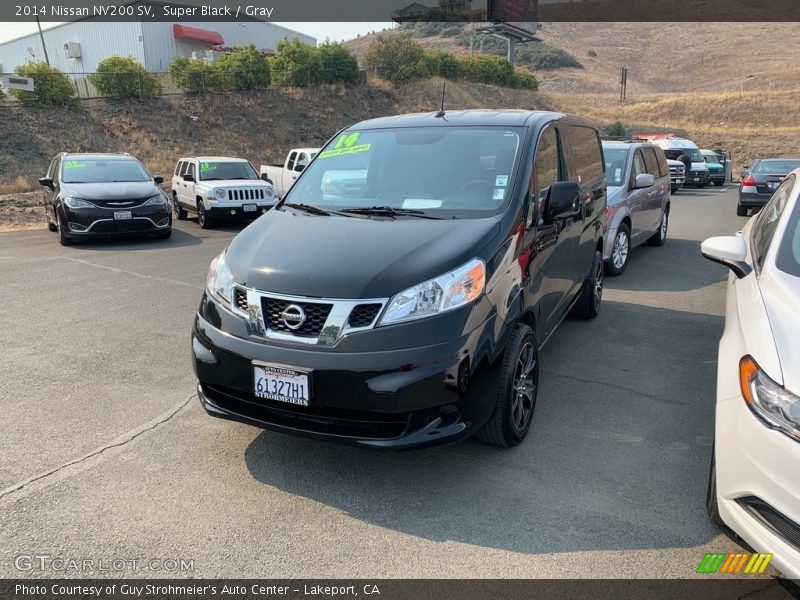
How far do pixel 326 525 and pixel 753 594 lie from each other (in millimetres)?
1912

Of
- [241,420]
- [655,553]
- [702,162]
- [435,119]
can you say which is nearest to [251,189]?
[435,119]

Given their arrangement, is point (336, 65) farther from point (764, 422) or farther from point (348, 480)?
A: point (764, 422)

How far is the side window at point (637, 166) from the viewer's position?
873 cm

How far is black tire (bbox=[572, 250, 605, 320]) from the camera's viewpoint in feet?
20.3

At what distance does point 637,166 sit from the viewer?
898 centimetres

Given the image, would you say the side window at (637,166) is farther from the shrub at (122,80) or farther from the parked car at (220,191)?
the shrub at (122,80)

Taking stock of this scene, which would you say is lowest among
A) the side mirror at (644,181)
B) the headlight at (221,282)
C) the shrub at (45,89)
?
the side mirror at (644,181)

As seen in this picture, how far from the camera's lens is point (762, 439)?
2.36 meters

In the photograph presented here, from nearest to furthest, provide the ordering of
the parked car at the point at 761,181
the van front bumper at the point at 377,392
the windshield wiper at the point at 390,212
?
the van front bumper at the point at 377,392, the windshield wiper at the point at 390,212, the parked car at the point at 761,181

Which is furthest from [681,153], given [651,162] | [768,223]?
[768,223]

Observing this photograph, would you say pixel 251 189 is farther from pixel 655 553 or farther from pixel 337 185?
pixel 655 553

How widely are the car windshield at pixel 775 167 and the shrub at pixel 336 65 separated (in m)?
26.3

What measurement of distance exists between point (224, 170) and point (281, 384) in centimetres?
1327
